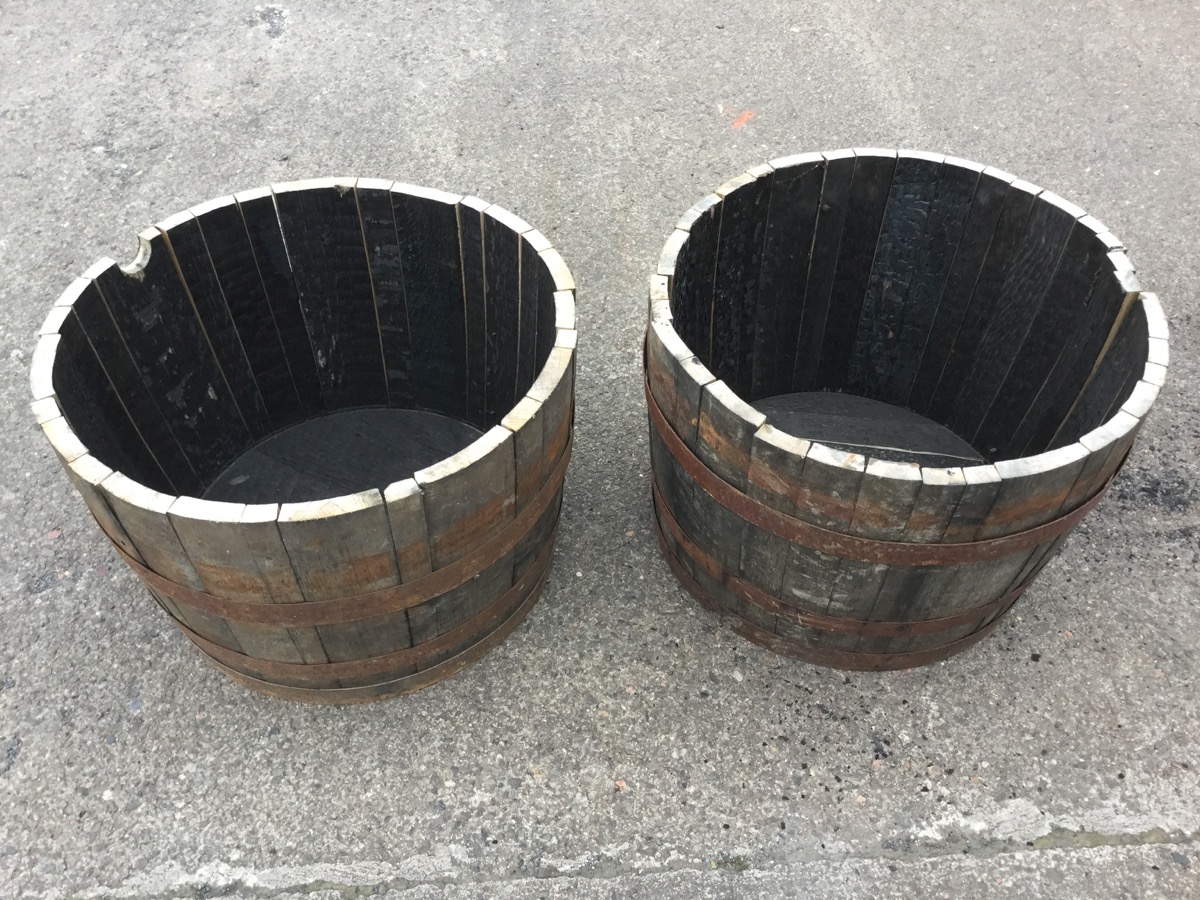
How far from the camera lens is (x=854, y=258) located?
3.46 m

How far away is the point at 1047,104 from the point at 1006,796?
4.43m

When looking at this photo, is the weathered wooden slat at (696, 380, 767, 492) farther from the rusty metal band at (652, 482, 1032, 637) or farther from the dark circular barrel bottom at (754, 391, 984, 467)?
the dark circular barrel bottom at (754, 391, 984, 467)

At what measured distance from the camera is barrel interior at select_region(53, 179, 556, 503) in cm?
286

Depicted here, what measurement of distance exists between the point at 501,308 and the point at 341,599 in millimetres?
1265

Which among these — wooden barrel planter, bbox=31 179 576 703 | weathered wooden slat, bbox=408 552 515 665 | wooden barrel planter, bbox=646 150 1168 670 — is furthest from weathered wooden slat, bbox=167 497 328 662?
wooden barrel planter, bbox=646 150 1168 670

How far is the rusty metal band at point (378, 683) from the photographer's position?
274cm

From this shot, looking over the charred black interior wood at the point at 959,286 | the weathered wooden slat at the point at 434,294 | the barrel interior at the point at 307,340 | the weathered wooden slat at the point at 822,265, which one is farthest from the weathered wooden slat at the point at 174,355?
the charred black interior wood at the point at 959,286

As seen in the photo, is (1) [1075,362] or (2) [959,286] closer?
(1) [1075,362]

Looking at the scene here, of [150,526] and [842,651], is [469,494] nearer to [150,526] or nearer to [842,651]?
[150,526]

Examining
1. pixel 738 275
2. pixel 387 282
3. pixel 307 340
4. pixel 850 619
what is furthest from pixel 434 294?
pixel 850 619

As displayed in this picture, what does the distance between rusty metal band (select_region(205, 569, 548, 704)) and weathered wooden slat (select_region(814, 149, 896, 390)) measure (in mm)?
1730

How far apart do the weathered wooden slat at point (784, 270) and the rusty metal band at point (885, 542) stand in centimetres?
123

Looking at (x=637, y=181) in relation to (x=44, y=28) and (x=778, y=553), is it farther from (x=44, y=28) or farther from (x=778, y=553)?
(x=44, y=28)

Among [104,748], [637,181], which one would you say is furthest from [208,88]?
[104,748]
